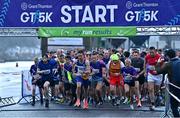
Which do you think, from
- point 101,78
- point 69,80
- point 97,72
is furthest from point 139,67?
point 69,80

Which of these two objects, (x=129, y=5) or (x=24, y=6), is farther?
(x=24, y=6)

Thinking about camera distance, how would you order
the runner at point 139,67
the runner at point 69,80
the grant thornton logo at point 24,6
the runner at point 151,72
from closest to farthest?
the runner at point 151,72
the grant thornton logo at point 24,6
the runner at point 139,67
the runner at point 69,80

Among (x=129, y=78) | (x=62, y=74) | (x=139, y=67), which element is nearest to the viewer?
(x=129, y=78)

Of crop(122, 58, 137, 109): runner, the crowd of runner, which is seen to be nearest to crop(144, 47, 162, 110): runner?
the crowd of runner

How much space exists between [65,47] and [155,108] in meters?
19.2

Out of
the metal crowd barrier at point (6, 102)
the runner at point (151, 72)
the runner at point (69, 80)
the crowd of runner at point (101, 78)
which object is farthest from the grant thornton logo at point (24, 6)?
the runner at point (151, 72)

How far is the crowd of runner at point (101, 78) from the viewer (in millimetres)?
17125

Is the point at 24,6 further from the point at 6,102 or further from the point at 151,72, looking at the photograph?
the point at 151,72

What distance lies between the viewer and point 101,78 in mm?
17594

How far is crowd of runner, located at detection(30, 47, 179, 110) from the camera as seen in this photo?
17.1 meters

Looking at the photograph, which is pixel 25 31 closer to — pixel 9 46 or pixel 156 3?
pixel 156 3

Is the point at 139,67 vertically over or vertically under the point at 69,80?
over

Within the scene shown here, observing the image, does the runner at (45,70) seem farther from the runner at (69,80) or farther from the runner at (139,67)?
the runner at (139,67)

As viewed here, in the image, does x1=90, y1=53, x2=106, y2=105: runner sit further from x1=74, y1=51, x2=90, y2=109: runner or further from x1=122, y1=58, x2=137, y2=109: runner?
x1=122, y1=58, x2=137, y2=109: runner
